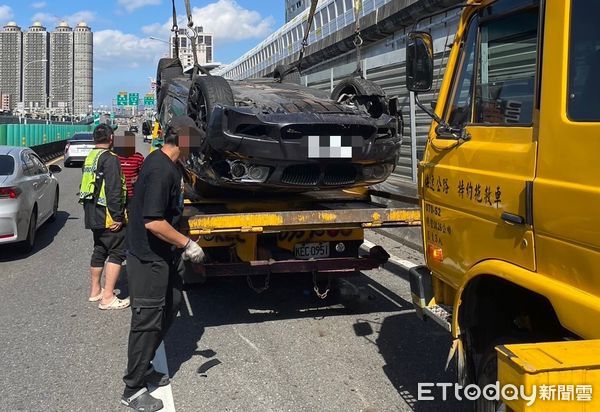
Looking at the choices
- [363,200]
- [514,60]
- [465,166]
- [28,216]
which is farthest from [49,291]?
[514,60]

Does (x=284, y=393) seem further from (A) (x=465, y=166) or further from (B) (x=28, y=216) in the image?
(B) (x=28, y=216)

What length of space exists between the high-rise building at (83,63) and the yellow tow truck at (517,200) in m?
124

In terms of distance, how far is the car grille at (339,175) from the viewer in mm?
5039

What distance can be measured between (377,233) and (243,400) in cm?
650

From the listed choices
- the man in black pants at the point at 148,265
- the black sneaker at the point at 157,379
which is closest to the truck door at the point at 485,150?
the man in black pants at the point at 148,265

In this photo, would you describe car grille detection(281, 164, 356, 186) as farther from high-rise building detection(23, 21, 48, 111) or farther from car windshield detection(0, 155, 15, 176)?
high-rise building detection(23, 21, 48, 111)

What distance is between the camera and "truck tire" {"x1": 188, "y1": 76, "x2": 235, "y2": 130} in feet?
16.5

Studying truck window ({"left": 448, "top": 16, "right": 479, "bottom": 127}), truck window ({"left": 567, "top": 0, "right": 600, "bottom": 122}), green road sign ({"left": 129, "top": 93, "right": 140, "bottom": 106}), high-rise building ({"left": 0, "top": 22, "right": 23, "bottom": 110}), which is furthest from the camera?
high-rise building ({"left": 0, "top": 22, "right": 23, "bottom": 110})

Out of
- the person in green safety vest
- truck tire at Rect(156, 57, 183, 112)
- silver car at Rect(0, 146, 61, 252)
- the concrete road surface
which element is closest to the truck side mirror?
the concrete road surface

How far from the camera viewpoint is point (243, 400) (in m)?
3.77

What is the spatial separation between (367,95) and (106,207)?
2.82 metres

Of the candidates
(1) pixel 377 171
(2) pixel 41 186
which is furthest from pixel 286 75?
(2) pixel 41 186

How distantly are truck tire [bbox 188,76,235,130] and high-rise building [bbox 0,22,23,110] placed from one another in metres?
109

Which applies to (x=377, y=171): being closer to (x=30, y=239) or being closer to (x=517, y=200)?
(x=517, y=200)
